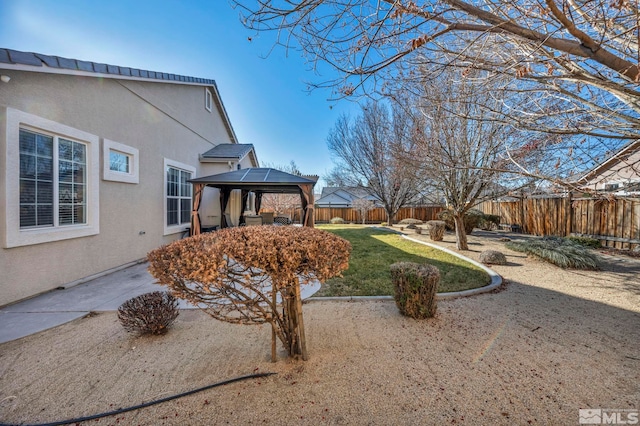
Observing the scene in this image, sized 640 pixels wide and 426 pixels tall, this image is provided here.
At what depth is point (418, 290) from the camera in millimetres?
3707

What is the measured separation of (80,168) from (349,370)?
6.43 meters

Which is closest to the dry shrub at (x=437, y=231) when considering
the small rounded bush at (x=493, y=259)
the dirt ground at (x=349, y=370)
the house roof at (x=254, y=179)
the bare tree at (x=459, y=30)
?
the small rounded bush at (x=493, y=259)

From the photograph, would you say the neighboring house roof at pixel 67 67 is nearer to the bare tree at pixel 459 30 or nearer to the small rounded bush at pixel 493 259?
the bare tree at pixel 459 30

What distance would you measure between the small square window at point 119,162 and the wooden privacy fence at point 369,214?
16446 millimetres

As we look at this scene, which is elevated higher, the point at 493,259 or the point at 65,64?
the point at 65,64

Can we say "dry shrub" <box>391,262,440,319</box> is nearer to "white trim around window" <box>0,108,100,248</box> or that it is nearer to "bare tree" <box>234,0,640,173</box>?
"bare tree" <box>234,0,640,173</box>

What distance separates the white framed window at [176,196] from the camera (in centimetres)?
823

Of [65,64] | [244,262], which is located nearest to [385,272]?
[244,262]

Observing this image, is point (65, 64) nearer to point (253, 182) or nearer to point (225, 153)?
point (253, 182)

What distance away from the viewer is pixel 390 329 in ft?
11.4

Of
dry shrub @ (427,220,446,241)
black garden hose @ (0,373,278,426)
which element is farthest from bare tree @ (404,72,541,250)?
black garden hose @ (0,373,278,426)

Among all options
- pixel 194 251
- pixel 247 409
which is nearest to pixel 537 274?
pixel 247 409

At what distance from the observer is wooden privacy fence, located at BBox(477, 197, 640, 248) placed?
908 centimetres

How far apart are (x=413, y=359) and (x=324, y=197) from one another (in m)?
31.8
